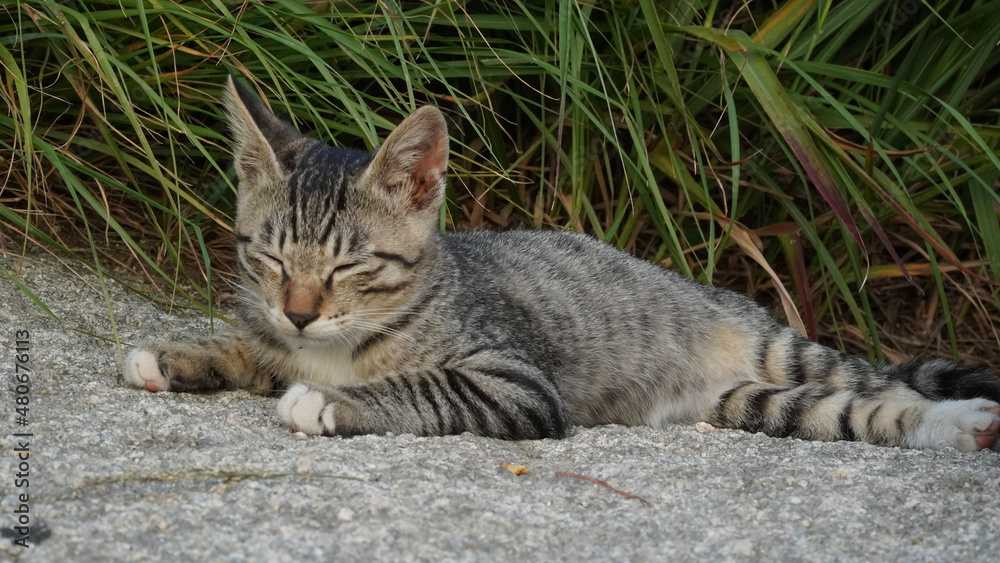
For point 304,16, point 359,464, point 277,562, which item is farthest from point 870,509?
point 304,16

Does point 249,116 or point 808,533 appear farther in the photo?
point 249,116

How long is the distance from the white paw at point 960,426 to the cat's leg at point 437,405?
129 cm

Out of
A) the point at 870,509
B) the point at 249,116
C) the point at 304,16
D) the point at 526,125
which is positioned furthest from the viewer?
the point at 526,125

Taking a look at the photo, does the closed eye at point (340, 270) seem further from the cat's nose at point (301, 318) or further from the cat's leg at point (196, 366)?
the cat's leg at point (196, 366)

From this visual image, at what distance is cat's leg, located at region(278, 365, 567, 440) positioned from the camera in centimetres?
290

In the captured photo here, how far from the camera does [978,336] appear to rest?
5293 mm

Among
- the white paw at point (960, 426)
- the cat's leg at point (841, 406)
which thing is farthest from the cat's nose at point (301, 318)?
the white paw at point (960, 426)

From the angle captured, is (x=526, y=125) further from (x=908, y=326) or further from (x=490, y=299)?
(x=908, y=326)

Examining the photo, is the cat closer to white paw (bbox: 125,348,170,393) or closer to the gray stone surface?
white paw (bbox: 125,348,170,393)

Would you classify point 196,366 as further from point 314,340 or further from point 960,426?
point 960,426

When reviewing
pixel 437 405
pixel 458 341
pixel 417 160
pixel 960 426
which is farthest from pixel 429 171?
pixel 960 426

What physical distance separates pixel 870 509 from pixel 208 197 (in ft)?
9.81

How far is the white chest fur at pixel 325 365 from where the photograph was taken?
3.33 m

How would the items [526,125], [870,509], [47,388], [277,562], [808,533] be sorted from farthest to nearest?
[526,125] → [47,388] → [870,509] → [808,533] → [277,562]
